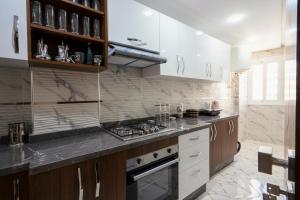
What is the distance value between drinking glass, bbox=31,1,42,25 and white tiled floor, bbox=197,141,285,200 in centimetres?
230

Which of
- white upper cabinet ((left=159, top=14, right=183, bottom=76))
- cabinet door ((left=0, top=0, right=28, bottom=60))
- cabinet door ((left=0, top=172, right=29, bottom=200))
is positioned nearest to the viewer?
cabinet door ((left=0, top=172, right=29, bottom=200))

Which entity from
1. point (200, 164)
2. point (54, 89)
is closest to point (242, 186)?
point (200, 164)

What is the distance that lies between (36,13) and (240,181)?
291cm

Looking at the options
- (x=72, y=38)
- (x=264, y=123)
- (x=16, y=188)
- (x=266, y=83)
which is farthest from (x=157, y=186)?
(x=266, y=83)

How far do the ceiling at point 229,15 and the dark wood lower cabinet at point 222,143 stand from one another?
4.76ft

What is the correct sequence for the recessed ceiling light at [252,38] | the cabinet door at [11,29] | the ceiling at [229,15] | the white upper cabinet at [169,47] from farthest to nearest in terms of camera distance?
the recessed ceiling light at [252,38]
the ceiling at [229,15]
the white upper cabinet at [169,47]
the cabinet door at [11,29]

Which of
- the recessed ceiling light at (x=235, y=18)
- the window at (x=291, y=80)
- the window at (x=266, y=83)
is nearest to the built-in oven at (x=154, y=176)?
the window at (x=291, y=80)

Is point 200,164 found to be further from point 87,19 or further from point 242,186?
point 87,19

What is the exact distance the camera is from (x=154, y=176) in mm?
1490

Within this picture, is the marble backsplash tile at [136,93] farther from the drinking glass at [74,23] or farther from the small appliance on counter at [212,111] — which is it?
the drinking glass at [74,23]

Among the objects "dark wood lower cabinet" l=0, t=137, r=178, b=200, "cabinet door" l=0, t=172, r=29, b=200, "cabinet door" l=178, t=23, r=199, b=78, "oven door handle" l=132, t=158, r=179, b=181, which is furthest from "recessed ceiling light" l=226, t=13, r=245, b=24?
"cabinet door" l=0, t=172, r=29, b=200

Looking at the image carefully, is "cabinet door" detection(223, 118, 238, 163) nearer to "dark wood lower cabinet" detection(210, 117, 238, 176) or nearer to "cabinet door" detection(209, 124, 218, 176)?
"dark wood lower cabinet" detection(210, 117, 238, 176)

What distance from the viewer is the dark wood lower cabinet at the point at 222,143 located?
240 centimetres

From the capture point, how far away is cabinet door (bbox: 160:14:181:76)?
196 cm
